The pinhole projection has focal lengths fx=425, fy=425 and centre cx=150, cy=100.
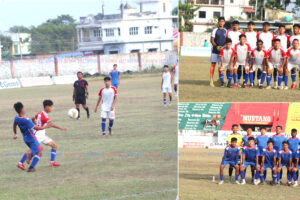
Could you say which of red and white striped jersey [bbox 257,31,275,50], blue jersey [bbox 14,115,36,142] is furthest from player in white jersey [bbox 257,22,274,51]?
blue jersey [bbox 14,115,36,142]

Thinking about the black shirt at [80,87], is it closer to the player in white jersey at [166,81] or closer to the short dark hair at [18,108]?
the player in white jersey at [166,81]

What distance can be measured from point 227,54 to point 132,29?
259cm

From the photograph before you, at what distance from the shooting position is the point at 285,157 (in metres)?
8.07

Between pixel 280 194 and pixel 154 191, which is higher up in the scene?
pixel 154 191

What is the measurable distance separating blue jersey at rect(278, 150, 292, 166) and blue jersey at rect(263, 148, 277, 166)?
0.11 metres

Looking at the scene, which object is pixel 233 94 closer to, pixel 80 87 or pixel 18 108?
pixel 80 87

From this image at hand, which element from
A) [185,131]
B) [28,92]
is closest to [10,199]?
[28,92]

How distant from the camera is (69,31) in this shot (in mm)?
8422

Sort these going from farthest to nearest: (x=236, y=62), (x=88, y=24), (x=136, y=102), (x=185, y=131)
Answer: (x=185, y=131) < (x=136, y=102) < (x=236, y=62) < (x=88, y=24)

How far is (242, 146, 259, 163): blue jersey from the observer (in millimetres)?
8133

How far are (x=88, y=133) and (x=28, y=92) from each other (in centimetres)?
207

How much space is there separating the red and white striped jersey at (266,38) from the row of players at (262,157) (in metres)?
2.20

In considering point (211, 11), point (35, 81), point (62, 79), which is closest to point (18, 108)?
point (62, 79)

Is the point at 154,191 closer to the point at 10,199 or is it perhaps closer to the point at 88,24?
the point at 10,199
